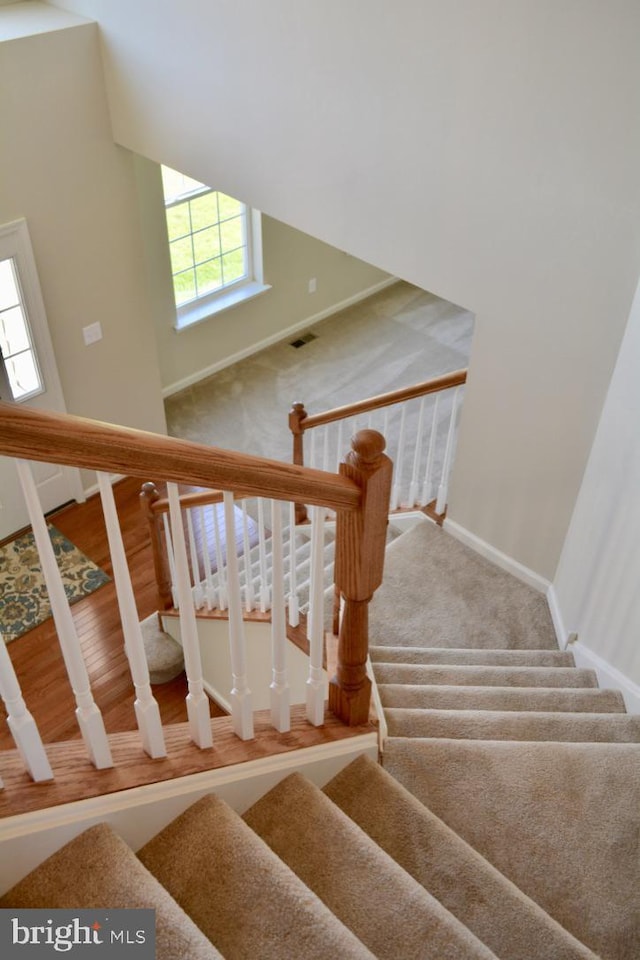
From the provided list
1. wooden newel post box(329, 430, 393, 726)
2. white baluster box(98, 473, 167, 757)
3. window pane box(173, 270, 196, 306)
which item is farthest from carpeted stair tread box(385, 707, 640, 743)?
window pane box(173, 270, 196, 306)

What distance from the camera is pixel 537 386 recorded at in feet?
11.0

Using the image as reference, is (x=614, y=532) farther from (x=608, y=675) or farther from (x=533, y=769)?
(x=533, y=769)

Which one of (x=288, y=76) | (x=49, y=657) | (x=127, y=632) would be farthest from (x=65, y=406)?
(x=127, y=632)

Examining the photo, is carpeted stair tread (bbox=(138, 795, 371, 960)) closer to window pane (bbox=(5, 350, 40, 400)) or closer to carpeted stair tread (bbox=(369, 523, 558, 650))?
carpeted stair tread (bbox=(369, 523, 558, 650))

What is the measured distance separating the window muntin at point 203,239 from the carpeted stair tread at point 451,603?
3.37 meters

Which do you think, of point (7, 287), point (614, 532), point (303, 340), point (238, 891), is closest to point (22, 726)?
point (238, 891)

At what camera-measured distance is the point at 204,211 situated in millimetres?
6285

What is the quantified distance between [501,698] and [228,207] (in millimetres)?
4928

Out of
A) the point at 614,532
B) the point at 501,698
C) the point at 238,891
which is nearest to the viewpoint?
the point at 238,891

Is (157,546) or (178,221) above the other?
(178,221)

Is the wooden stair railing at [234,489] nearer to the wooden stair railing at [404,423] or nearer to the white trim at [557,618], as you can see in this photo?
the white trim at [557,618]

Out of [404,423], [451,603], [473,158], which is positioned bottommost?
[451,603]

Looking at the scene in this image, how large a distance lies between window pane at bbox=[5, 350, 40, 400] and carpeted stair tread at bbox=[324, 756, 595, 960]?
3.68 metres

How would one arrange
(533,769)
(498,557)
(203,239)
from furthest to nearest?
(203,239) < (498,557) < (533,769)
